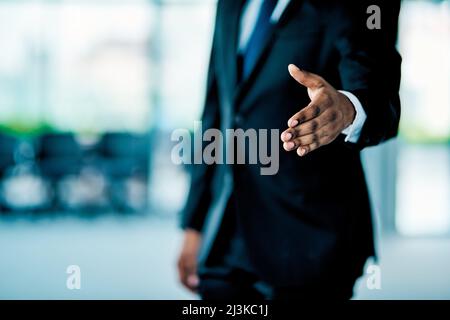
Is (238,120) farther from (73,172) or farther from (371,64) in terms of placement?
(73,172)

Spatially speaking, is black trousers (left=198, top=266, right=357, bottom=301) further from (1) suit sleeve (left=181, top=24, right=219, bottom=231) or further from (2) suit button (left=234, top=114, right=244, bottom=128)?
(2) suit button (left=234, top=114, right=244, bottom=128)

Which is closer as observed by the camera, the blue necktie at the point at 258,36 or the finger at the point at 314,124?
the finger at the point at 314,124

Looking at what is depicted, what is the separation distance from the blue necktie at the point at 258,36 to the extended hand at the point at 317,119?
0.25 m


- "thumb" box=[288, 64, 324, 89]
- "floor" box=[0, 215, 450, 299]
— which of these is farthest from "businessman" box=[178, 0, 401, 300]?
"floor" box=[0, 215, 450, 299]

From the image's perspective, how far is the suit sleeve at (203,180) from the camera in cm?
125

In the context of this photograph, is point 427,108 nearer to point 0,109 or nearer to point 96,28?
point 96,28

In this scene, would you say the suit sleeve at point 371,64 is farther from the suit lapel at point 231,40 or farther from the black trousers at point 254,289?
the black trousers at point 254,289

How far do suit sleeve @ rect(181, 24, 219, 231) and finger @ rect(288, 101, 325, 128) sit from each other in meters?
0.49

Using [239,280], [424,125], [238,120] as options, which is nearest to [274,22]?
[238,120]

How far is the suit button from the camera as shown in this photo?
1092 mm

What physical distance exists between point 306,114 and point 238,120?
0.35 metres

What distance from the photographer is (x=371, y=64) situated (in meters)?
0.93

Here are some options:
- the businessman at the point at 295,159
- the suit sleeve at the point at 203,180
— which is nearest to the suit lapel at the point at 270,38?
the businessman at the point at 295,159

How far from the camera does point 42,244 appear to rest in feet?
11.8
